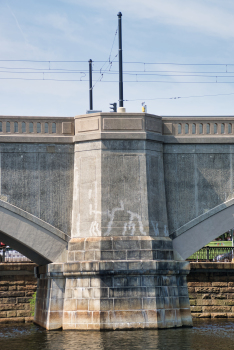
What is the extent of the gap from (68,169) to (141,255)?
12.5 feet

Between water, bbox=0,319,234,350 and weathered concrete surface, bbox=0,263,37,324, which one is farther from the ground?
weathered concrete surface, bbox=0,263,37,324

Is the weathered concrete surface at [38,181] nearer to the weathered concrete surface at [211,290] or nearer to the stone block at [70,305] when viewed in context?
the stone block at [70,305]

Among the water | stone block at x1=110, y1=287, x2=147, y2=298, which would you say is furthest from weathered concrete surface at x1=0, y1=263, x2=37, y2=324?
stone block at x1=110, y1=287, x2=147, y2=298

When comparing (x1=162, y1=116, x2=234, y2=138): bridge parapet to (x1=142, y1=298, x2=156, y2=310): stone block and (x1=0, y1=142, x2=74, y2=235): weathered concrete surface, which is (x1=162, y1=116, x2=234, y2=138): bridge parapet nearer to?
(x1=0, y1=142, x2=74, y2=235): weathered concrete surface

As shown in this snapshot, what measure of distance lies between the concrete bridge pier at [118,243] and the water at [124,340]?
50 cm

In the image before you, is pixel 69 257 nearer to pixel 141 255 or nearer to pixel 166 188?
pixel 141 255

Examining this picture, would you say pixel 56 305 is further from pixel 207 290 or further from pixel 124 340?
pixel 207 290

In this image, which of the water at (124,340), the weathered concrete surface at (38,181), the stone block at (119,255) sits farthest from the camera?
Result: the weathered concrete surface at (38,181)

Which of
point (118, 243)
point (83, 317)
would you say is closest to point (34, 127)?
point (118, 243)

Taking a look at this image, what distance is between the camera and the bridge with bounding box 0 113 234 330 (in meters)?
20.1

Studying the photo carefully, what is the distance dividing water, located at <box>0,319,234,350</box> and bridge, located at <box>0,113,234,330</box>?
1.81ft

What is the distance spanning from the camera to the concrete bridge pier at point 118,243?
2000 cm

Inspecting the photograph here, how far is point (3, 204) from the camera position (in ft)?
69.1

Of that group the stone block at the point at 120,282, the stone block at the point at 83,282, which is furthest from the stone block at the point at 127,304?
the stone block at the point at 83,282
